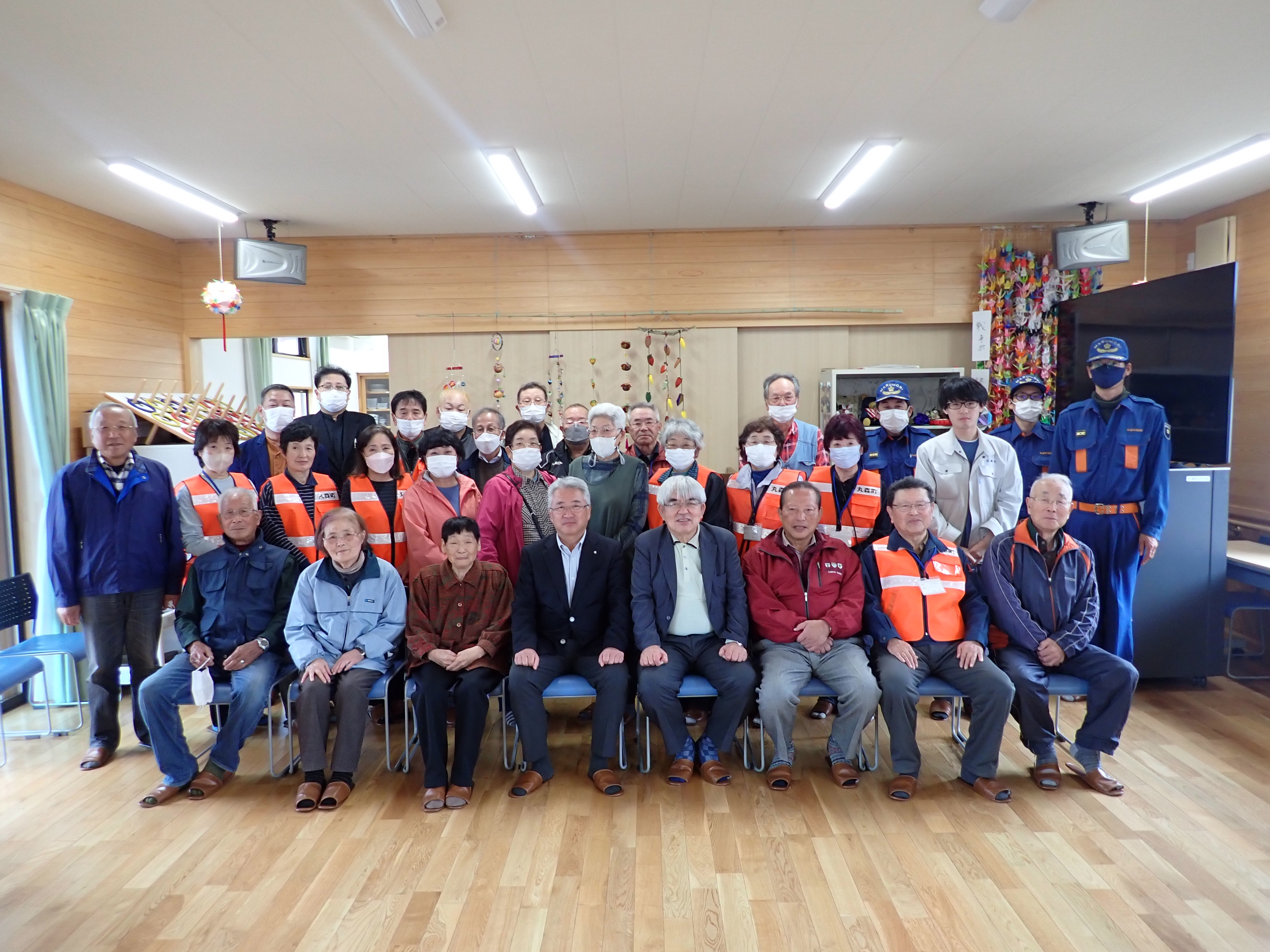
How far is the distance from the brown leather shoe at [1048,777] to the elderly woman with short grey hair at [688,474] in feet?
5.46

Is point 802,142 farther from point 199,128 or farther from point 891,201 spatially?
point 199,128

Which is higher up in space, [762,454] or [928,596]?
[762,454]

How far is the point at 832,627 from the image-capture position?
3387 mm

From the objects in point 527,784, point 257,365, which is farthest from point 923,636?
point 257,365

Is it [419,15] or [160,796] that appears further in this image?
[160,796]

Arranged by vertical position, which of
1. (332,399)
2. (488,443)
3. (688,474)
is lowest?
(688,474)

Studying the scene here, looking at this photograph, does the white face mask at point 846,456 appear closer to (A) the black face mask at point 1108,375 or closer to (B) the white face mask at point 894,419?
(B) the white face mask at point 894,419

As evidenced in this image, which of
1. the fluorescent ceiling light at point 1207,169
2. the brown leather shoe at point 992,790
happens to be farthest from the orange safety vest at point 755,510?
the fluorescent ceiling light at point 1207,169

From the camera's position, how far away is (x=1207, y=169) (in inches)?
186

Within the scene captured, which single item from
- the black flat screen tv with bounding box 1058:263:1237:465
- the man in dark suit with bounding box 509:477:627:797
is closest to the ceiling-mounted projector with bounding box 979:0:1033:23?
the man in dark suit with bounding box 509:477:627:797

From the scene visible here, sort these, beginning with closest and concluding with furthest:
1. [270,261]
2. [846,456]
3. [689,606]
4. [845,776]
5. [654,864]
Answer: [654,864]
[845,776]
[689,606]
[846,456]
[270,261]

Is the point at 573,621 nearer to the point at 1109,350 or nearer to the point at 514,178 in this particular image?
the point at 514,178

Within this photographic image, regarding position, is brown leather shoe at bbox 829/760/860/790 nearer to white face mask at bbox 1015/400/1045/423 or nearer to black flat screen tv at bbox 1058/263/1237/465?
white face mask at bbox 1015/400/1045/423

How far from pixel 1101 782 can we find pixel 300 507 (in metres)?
3.79
